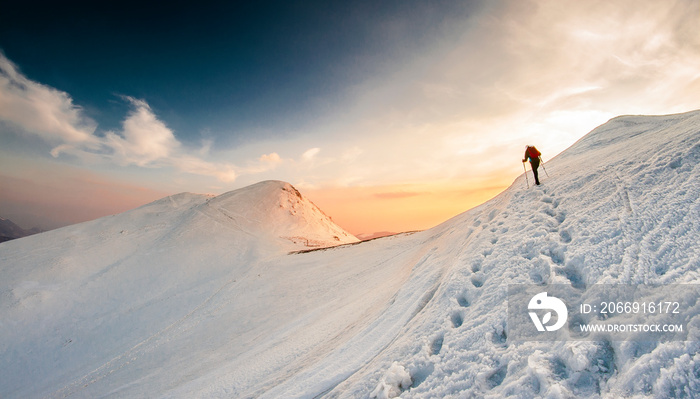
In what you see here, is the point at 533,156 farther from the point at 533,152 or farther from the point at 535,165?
the point at 535,165

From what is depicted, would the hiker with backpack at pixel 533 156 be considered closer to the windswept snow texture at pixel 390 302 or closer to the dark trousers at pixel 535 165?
the dark trousers at pixel 535 165

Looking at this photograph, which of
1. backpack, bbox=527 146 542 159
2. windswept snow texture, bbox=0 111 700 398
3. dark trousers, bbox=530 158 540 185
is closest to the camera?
windswept snow texture, bbox=0 111 700 398

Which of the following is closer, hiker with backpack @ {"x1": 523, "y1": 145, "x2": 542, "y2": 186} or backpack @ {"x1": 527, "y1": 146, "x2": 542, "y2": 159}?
hiker with backpack @ {"x1": 523, "y1": 145, "x2": 542, "y2": 186}

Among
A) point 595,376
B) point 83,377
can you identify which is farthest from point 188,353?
point 595,376

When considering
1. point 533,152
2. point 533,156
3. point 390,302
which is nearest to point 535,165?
point 533,156

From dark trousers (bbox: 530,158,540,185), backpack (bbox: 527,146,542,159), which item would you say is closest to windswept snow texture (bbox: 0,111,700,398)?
dark trousers (bbox: 530,158,540,185)

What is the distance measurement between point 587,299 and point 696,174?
14.8ft

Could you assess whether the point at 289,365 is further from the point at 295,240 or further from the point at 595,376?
the point at 295,240

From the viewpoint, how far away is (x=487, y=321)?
510cm

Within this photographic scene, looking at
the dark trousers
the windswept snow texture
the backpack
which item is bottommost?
the windswept snow texture

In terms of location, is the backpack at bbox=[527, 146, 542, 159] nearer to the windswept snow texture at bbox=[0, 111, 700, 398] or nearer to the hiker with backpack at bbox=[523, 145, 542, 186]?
the hiker with backpack at bbox=[523, 145, 542, 186]

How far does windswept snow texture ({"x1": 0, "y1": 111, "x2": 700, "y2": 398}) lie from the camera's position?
13.6ft

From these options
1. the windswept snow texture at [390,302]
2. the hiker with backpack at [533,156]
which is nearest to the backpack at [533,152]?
the hiker with backpack at [533,156]

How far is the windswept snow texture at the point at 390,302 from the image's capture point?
4137mm
